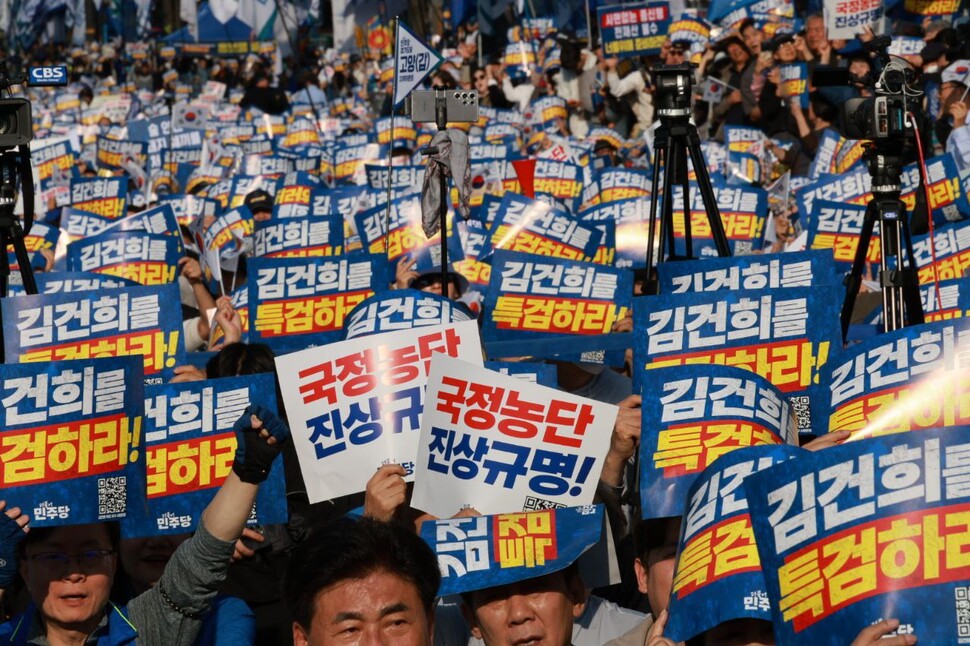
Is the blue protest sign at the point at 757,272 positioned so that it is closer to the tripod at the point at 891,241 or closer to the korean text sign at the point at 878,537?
the tripod at the point at 891,241

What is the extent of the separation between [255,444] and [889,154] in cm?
322

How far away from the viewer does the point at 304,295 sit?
7438mm

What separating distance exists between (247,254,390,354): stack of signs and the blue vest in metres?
3.43

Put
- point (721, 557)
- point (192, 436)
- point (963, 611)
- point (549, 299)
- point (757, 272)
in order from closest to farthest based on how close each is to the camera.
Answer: point (963, 611), point (721, 557), point (192, 436), point (757, 272), point (549, 299)

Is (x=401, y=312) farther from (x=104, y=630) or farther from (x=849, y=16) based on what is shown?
(x=849, y=16)

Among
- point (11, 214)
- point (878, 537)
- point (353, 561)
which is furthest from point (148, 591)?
point (11, 214)

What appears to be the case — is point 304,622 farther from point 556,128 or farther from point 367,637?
point 556,128

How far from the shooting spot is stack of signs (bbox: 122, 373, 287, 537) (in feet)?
15.6

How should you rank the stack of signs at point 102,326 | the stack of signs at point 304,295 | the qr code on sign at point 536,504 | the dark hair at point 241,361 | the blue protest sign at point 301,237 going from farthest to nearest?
the blue protest sign at point 301,237, the stack of signs at point 304,295, the stack of signs at point 102,326, the dark hair at point 241,361, the qr code on sign at point 536,504

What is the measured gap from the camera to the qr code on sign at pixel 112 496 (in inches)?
174

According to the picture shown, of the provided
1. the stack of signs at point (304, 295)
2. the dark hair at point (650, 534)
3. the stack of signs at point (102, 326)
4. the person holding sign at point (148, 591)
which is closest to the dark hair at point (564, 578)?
the dark hair at point (650, 534)

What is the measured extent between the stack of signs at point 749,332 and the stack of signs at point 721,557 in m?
1.58

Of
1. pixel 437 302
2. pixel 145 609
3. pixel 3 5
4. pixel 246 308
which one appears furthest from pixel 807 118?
pixel 3 5

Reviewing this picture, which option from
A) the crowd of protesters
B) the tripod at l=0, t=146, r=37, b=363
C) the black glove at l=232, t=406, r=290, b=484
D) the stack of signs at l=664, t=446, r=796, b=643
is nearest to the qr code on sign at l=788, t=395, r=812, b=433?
the crowd of protesters
